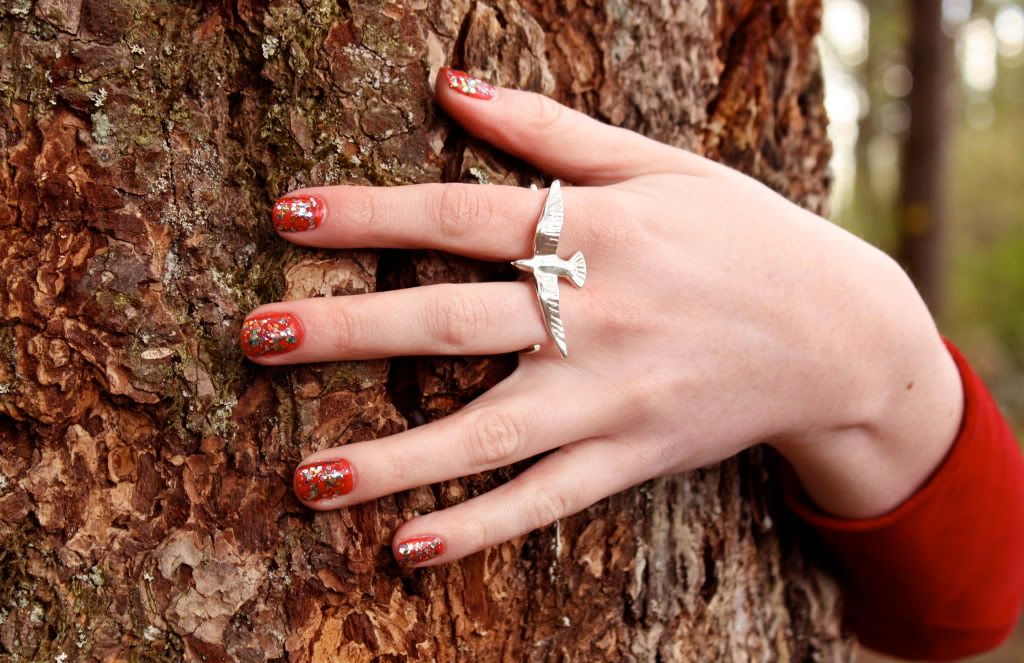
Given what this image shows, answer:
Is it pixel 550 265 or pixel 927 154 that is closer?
pixel 550 265

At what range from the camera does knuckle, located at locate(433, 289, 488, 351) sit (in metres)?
1.01

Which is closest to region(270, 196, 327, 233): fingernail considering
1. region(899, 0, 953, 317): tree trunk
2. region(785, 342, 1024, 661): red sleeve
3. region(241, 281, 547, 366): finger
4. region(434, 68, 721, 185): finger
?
region(241, 281, 547, 366): finger

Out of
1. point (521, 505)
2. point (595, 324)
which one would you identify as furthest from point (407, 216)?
point (521, 505)

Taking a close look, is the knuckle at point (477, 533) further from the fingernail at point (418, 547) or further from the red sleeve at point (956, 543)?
the red sleeve at point (956, 543)

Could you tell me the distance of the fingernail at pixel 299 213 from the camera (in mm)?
1014

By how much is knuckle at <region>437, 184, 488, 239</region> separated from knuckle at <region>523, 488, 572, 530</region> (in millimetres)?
406

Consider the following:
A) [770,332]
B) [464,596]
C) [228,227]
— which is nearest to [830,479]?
[770,332]

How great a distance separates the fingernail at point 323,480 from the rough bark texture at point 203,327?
5 centimetres

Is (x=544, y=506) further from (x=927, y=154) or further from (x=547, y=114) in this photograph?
(x=927, y=154)

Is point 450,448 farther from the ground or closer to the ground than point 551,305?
closer to the ground

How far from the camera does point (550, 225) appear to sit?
1.04m

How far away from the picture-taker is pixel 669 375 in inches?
42.4

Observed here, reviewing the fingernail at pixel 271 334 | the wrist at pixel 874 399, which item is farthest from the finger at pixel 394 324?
the wrist at pixel 874 399

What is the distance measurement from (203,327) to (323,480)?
0.95 feet
